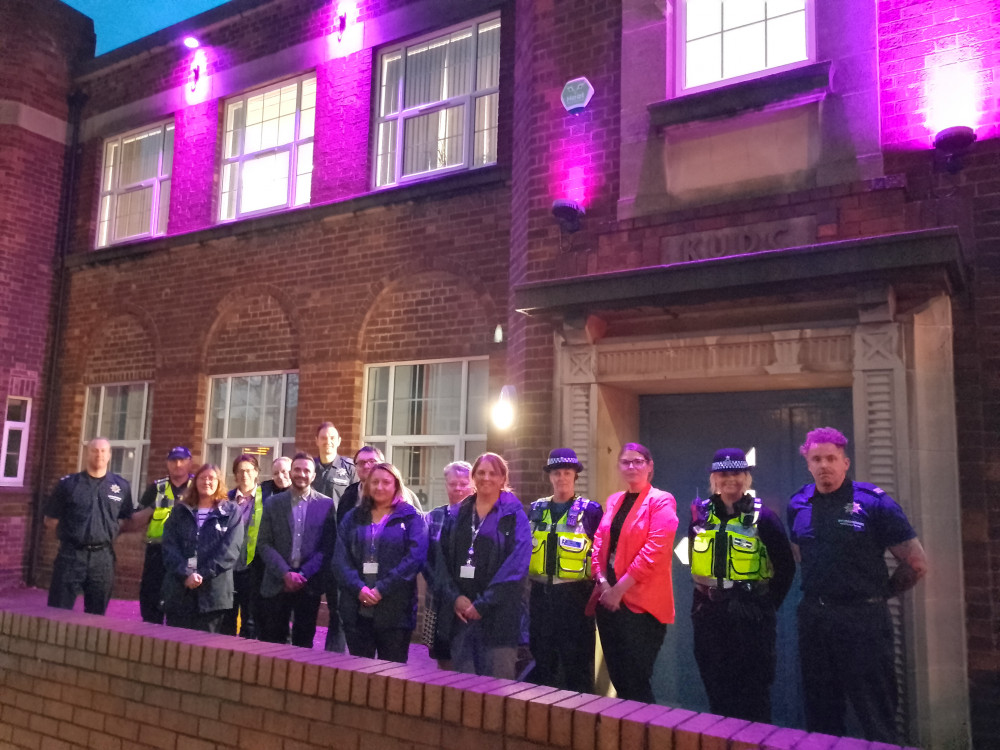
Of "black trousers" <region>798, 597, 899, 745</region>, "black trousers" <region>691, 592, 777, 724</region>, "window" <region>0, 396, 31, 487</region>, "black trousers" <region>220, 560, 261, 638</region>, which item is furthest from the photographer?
"window" <region>0, 396, 31, 487</region>

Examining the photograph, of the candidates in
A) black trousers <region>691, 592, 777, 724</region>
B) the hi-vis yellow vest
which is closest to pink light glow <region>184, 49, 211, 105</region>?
the hi-vis yellow vest

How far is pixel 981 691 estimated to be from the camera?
199 inches

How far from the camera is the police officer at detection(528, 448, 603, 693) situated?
4906 mm

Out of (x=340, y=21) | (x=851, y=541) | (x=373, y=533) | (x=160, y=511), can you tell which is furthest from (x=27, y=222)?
(x=851, y=541)

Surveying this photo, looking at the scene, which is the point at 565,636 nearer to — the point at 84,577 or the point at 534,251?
the point at 534,251

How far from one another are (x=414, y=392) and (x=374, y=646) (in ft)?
14.5

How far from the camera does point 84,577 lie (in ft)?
21.3

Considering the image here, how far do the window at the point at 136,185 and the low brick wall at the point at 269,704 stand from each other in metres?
9.29

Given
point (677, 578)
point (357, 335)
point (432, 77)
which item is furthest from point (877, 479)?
point (432, 77)

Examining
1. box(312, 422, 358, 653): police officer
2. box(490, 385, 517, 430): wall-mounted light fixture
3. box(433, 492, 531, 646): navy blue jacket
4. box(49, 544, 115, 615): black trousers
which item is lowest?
box(49, 544, 115, 615): black trousers

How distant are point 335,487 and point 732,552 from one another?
3.47 m

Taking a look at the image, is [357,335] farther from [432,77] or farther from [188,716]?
[188,716]

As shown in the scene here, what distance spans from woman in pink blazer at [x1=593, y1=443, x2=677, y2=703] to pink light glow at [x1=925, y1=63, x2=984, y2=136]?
10.6ft

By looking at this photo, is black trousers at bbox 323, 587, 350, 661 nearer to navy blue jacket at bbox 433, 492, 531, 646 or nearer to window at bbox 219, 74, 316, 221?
navy blue jacket at bbox 433, 492, 531, 646
